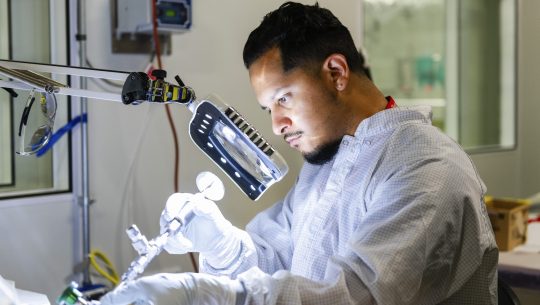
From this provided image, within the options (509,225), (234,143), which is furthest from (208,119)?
(509,225)

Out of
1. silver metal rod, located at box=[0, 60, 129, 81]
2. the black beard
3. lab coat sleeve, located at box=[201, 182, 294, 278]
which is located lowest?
lab coat sleeve, located at box=[201, 182, 294, 278]

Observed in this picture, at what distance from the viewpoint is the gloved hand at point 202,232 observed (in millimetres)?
1515

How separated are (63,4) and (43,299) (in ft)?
3.37

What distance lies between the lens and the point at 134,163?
2229 millimetres

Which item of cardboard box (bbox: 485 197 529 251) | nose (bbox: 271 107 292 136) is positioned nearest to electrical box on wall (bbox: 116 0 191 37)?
nose (bbox: 271 107 292 136)

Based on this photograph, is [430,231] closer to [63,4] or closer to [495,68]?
[63,4]

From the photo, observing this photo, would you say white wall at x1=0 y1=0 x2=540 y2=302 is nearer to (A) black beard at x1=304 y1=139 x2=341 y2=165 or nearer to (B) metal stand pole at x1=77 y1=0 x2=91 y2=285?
(B) metal stand pole at x1=77 y1=0 x2=91 y2=285

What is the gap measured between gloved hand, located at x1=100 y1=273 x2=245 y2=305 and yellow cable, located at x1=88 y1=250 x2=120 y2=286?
0.99 m

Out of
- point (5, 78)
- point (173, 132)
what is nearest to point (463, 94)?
point (173, 132)

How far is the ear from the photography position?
5.21 feet

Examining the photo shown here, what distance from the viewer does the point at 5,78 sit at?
48.3 inches

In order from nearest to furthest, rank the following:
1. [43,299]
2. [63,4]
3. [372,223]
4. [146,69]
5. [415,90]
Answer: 1. [372,223]
2. [43,299]
3. [63,4]
4. [146,69]
5. [415,90]

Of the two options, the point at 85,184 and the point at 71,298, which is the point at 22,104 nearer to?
the point at 85,184

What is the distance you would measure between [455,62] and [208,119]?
11.2ft
